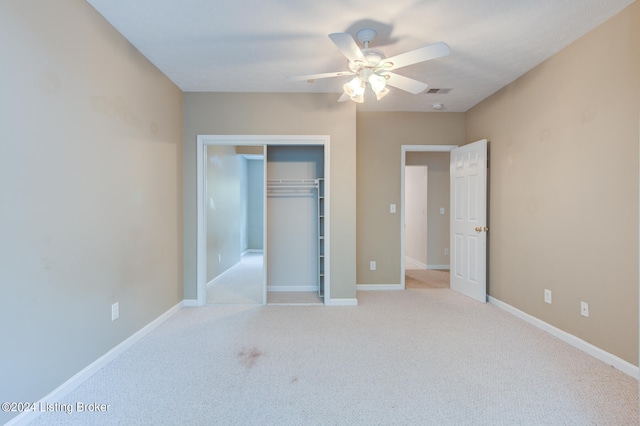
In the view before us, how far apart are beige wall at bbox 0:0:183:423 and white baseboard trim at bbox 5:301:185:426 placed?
1.8 inches

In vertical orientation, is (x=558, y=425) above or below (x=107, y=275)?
below

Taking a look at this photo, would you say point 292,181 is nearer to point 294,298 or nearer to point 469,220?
point 294,298

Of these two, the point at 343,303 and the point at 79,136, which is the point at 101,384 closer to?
the point at 79,136

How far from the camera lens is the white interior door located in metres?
3.73

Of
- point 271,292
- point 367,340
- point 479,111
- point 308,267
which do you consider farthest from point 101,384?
point 479,111

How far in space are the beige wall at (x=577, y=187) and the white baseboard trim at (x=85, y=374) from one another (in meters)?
3.75

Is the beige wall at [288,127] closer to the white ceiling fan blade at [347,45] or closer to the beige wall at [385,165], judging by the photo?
the beige wall at [385,165]

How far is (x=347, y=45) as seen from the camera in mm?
1993

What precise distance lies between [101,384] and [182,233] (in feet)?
6.06

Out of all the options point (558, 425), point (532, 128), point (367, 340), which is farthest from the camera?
point (532, 128)

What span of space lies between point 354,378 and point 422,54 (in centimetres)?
223

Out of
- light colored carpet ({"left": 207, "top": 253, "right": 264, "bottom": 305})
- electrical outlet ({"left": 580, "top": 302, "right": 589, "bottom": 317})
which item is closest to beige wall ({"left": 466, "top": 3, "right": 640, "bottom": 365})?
electrical outlet ({"left": 580, "top": 302, "right": 589, "bottom": 317})

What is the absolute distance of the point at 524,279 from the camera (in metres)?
3.21

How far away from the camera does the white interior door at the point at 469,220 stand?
12.3ft
